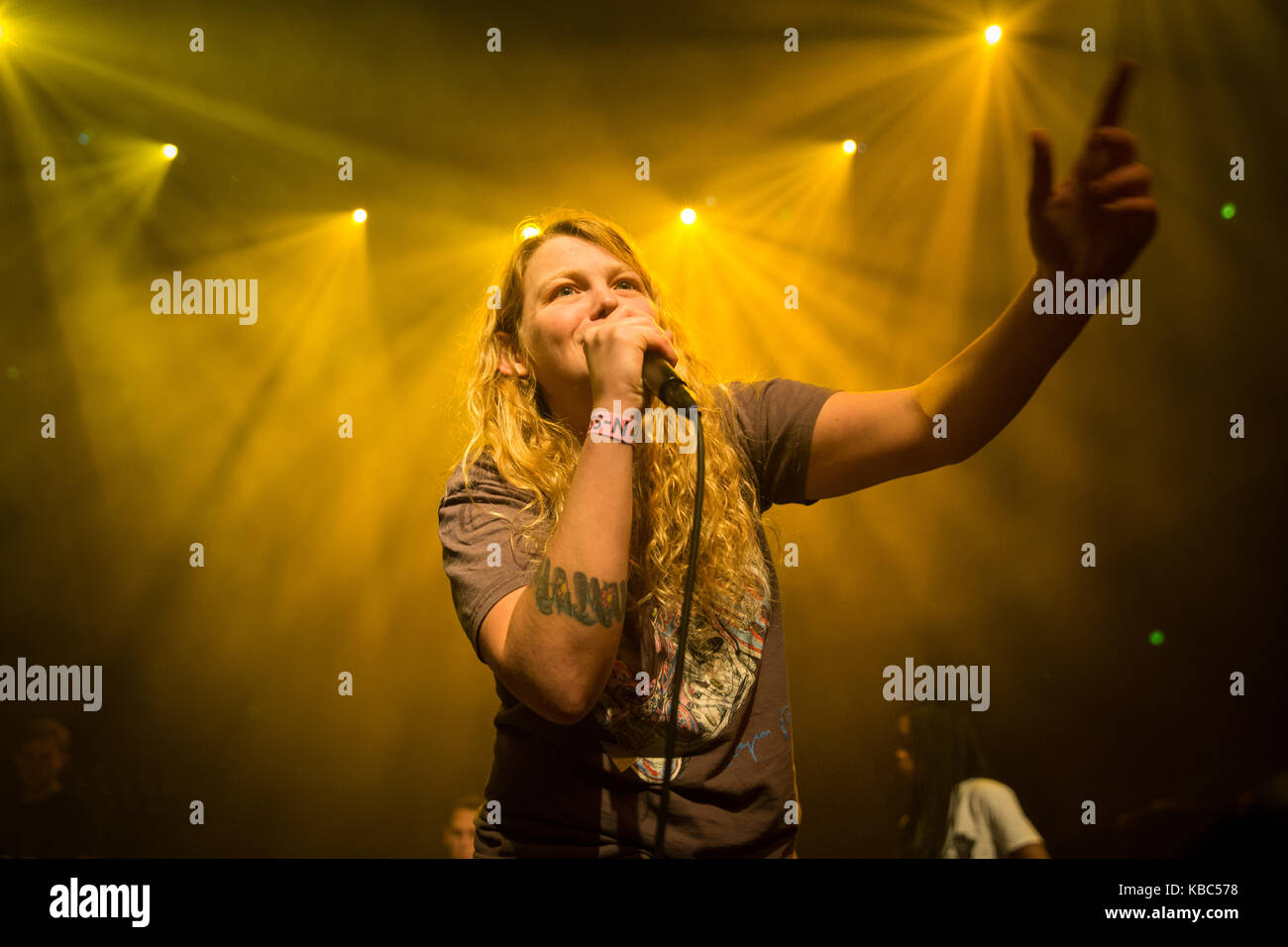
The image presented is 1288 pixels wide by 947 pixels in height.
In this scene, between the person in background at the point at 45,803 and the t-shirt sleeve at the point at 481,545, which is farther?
the person in background at the point at 45,803

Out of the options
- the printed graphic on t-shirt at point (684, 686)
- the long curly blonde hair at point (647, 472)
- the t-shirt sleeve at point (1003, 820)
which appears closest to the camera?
the printed graphic on t-shirt at point (684, 686)

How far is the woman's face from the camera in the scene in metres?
0.99

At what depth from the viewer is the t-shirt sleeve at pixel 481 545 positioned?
79cm

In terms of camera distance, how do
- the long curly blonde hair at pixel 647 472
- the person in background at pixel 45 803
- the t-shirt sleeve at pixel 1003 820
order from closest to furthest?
the long curly blonde hair at pixel 647 472, the t-shirt sleeve at pixel 1003 820, the person in background at pixel 45 803

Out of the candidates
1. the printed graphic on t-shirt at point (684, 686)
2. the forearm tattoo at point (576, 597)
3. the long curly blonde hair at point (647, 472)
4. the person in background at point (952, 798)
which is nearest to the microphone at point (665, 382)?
the long curly blonde hair at point (647, 472)

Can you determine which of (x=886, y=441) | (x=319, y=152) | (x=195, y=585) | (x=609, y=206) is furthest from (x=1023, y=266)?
(x=195, y=585)

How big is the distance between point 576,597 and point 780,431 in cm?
43

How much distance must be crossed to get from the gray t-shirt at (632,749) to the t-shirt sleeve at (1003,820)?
1336 mm

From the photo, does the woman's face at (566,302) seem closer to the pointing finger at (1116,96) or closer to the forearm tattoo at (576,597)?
the forearm tattoo at (576,597)

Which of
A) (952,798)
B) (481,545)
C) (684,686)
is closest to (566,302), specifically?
(481,545)

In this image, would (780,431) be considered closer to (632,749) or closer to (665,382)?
(665,382)

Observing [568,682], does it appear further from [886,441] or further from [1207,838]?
[1207,838]

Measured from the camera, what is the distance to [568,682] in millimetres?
719
